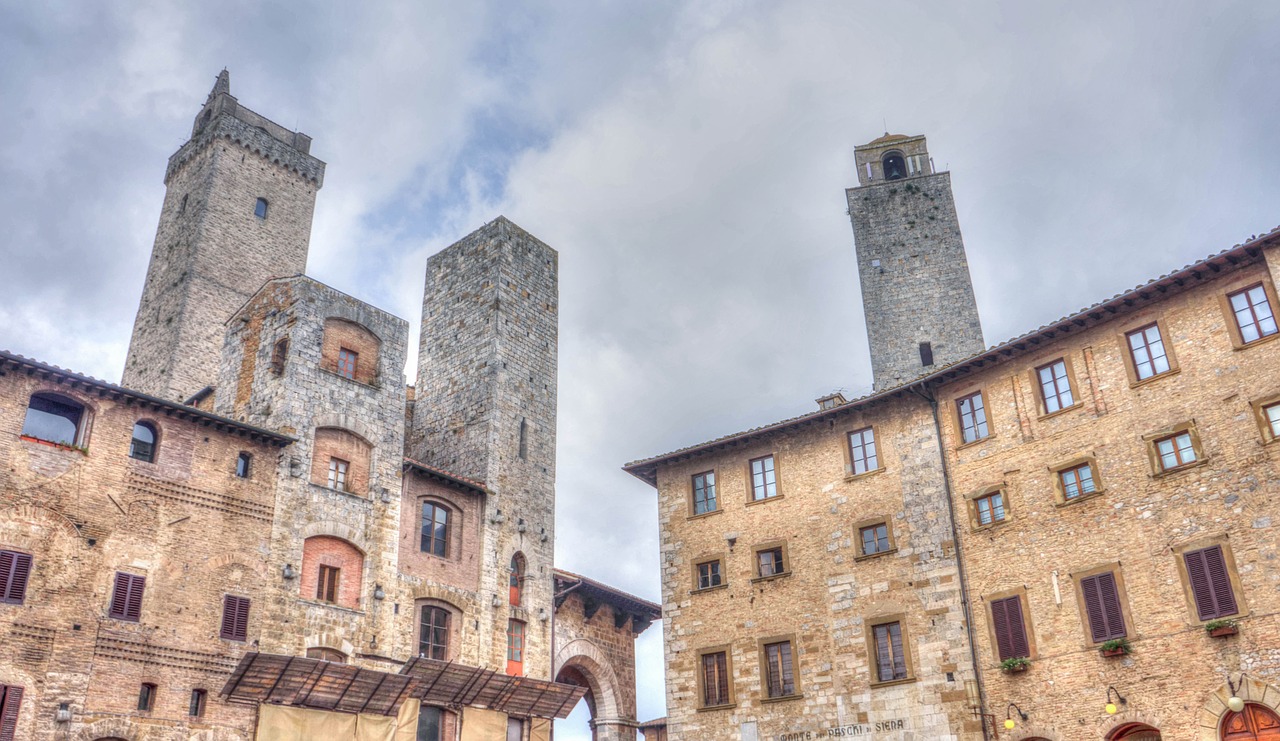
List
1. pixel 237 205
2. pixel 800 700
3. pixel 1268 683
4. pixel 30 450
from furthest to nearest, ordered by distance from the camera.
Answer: pixel 237 205 < pixel 800 700 < pixel 30 450 < pixel 1268 683

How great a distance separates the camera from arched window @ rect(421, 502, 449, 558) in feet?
97.2

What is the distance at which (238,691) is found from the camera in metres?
23.2

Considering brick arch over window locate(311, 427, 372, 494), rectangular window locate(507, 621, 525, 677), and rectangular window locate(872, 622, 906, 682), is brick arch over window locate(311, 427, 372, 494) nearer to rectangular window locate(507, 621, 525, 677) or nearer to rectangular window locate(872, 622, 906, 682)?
rectangular window locate(507, 621, 525, 677)

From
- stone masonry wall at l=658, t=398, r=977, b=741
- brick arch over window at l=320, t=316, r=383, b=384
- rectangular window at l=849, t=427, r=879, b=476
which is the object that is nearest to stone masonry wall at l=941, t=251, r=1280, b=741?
stone masonry wall at l=658, t=398, r=977, b=741

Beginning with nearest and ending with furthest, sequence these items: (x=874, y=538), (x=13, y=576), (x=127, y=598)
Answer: (x=13, y=576)
(x=127, y=598)
(x=874, y=538)

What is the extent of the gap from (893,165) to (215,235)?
30.6 meters

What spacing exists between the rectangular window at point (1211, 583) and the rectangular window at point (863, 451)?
843cm

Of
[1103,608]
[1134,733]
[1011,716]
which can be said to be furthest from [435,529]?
[1134,733]

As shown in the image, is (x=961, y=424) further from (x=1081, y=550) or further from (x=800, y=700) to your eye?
(x=800, y=700)

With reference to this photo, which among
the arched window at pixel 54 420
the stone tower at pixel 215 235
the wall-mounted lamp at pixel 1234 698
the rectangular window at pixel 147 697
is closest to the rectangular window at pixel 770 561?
the wall-mounted lamp at pixel 1234 698

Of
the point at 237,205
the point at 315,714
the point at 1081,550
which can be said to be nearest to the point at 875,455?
the point at 1081,550

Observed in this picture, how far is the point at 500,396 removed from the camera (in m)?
33.1

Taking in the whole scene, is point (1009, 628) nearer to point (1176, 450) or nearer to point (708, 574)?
point (1176, 450)

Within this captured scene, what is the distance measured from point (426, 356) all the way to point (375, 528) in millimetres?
9449
